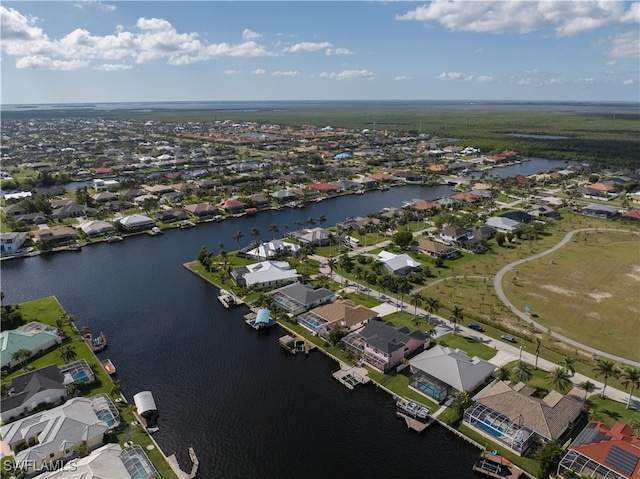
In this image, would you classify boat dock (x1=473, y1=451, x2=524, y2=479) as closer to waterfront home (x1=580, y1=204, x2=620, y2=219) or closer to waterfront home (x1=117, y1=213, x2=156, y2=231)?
waterfront home (x1=117, y1=213, x2=156, y2=231)

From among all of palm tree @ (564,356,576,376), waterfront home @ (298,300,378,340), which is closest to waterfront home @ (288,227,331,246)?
waterfront home @ (298,300,378,340)

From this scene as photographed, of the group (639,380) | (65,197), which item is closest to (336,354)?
(639,380)

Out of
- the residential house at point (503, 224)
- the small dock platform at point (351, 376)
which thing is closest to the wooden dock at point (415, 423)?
the small dock platform at point (351, 376)

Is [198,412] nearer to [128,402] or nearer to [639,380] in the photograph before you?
[128,402]

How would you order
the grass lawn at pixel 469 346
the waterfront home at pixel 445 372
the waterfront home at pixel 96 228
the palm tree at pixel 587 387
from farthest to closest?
the waterfront home at pixel 96 228, the grass lawn at pixel 469 346, the waterfront home at pixel 445 372, the palm tree at pixel 587 387

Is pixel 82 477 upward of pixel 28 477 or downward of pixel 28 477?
upward

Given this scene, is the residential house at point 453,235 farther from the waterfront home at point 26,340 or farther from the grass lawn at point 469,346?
the waterfront home at point 26,340

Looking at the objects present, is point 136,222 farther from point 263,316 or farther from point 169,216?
point 263,316
